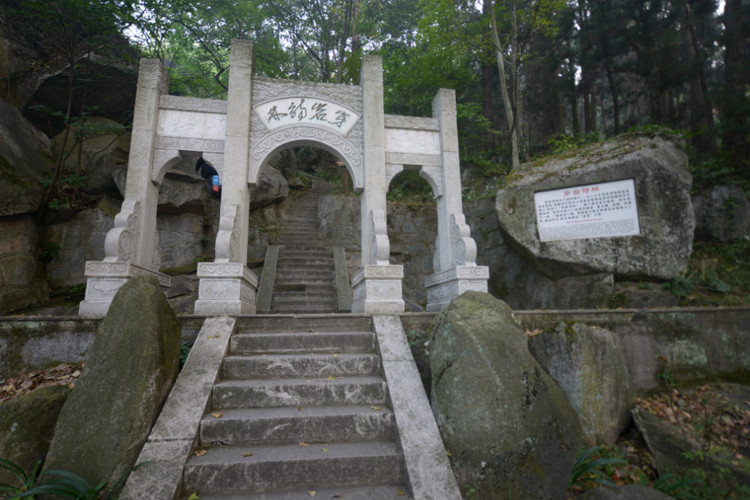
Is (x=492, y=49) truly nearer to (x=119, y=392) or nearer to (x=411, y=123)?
(x=411, y=123)

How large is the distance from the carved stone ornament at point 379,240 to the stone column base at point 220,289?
79.6 inches

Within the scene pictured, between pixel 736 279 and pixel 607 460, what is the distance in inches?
259

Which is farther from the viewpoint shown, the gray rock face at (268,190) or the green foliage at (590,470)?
the gray rock face at (268,190)

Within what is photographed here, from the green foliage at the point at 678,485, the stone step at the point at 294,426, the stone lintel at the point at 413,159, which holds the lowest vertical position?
the green foliage at the point at 678,485

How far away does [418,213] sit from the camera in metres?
11.4

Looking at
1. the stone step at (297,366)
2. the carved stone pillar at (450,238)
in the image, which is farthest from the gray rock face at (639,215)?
the stone step at (297,366)

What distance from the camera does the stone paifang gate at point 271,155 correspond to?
5.80 metres

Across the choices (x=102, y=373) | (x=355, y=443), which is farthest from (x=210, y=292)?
(x=355, y=443)

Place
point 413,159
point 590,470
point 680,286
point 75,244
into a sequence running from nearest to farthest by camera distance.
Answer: point 590,470 < point 680,286 < point 413,159 < point 75,244

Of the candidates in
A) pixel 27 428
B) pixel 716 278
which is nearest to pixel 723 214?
pixel 716 278

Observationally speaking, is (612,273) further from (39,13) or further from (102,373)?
(39,13)

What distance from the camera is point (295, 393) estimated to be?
3707 millimetres

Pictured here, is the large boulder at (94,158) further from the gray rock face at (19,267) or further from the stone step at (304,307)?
the stone step at (304,307)

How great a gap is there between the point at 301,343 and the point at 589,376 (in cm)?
306
